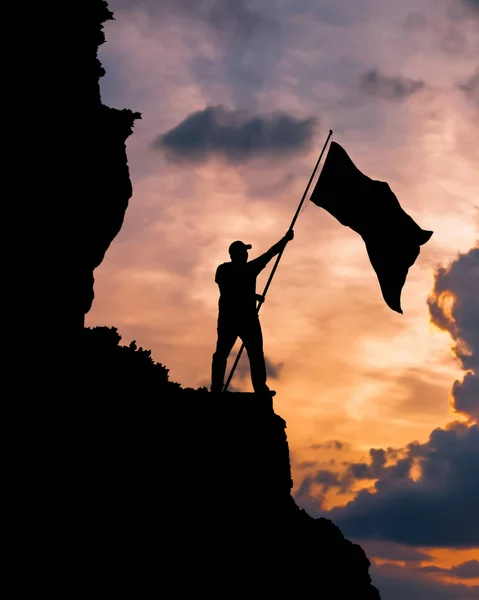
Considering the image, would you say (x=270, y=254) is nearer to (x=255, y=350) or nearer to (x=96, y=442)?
(x=255, y=350)

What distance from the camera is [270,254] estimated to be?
56.0 feet

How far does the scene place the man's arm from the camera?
16969 millimetres

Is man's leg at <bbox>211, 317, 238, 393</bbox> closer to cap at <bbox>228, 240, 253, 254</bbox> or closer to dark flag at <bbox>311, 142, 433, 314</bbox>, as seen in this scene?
cap at <bbox>228, 240, 253, 254</bbox>

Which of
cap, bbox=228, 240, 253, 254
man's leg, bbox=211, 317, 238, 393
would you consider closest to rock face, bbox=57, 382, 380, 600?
man's leg, bbox=211, 317, 238, 393

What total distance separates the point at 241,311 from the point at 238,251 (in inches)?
47.3

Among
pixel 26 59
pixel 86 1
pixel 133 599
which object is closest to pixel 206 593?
pixel 133 599

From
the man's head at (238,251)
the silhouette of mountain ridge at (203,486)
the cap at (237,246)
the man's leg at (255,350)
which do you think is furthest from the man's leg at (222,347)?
the cap at (237,246)

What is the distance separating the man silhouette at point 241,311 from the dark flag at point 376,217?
1.62 m

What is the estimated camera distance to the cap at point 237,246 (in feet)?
56.6

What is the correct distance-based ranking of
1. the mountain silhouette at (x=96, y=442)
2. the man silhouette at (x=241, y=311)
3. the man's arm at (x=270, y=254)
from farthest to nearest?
the man silhouette at (x=241, y=311)
the man's arm at (x=270, y=254)
the mountain silhouette at (x=96, y=442)

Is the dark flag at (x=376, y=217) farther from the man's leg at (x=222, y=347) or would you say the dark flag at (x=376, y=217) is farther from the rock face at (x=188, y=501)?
the rock face at (x=188, y=501)

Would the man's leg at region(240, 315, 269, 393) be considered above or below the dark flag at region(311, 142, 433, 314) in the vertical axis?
below

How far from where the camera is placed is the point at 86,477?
15836 mm

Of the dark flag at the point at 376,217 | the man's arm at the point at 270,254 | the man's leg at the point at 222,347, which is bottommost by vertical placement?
the man's leg at the point at 222,347
